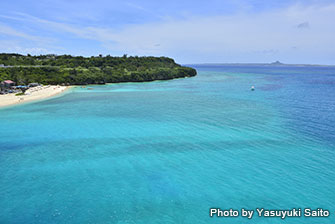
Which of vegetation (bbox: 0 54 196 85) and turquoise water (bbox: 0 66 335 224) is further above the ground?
vegetation (bbox: 0 54 196 85)

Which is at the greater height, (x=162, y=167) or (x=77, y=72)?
(x=77, y=72)

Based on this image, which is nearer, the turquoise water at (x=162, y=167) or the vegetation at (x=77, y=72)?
the turquoise water at (x=162, y=167)

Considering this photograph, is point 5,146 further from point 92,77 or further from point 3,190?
point 92,77

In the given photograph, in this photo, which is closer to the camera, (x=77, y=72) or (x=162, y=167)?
(x=162, y=167)

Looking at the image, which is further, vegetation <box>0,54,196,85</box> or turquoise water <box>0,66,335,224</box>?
vegetation <box>0,54,196,85</box>

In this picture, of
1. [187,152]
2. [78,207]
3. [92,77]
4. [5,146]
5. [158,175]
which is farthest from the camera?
[92,77]

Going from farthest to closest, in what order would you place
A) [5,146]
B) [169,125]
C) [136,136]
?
[169,125] < [136,136] < [5,146]

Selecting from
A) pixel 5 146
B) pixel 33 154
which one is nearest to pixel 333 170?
pixel 33 154

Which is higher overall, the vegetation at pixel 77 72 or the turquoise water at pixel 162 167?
the vegetation at pixel 77 72
